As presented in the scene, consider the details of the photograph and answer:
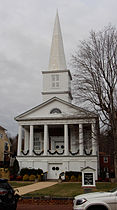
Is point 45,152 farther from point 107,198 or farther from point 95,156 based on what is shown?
point 107,198

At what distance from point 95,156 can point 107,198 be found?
2519 centimetres

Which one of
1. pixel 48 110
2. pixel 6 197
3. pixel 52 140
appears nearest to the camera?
pixel 6 197

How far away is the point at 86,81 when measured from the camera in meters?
22.0

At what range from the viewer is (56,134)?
37.3 m

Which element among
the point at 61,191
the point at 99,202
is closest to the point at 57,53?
the point at 61,191

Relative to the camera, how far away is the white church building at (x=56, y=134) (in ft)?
108

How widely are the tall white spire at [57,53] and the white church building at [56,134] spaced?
193 mm

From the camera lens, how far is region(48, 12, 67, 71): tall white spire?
4062cm

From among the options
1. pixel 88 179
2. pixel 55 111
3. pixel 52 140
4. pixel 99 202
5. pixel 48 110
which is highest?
pixel 48 110

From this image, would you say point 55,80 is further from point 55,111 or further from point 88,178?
point 88,178

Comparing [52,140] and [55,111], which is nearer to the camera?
[55,111]

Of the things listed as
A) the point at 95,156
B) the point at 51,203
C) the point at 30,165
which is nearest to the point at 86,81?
the point at 51,203

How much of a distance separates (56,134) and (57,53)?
1421 centimetres

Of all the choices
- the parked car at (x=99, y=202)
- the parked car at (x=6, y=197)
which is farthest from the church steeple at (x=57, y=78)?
the parked car at (x=99, y=202)
